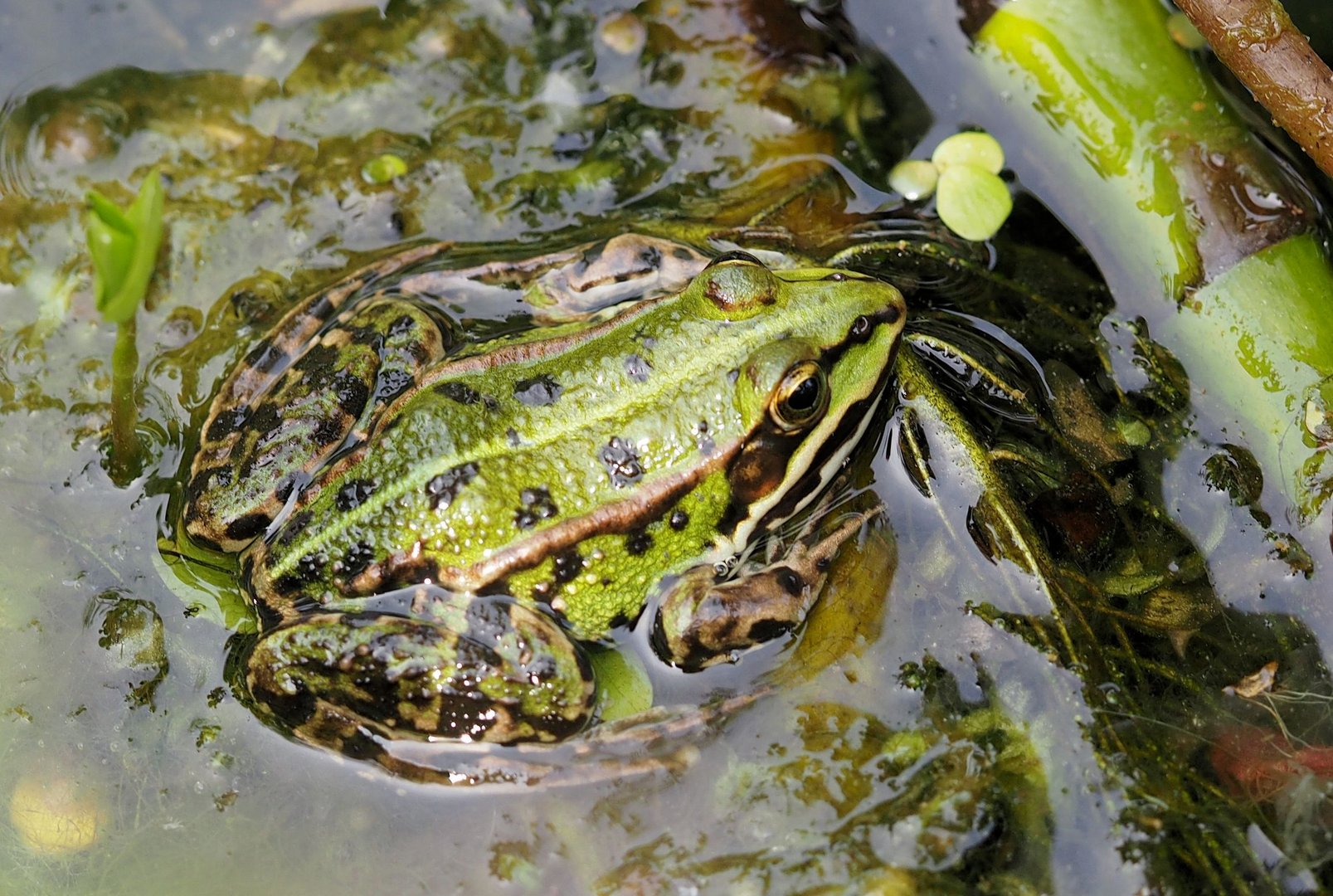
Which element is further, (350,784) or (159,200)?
(350,784)

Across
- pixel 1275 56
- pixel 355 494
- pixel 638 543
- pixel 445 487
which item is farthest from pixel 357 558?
pixel 1275 56

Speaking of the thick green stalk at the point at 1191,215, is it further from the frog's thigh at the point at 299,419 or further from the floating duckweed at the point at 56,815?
the floating duckweed at the point at 56,815

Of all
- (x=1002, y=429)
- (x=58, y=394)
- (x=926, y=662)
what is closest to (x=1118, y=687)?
(x=926, y=662)

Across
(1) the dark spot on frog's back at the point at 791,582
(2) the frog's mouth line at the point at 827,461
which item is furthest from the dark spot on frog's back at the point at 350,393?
(1) the dark spot on frog's back at the point at 791,582

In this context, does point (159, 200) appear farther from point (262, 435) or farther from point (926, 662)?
point (926, 662)

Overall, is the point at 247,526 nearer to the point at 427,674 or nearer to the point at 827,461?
the point at 427,674

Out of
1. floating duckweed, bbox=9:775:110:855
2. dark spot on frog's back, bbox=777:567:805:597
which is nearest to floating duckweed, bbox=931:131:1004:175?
dark spot on frog's back, bbox=777:567:805:597
